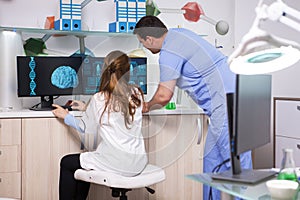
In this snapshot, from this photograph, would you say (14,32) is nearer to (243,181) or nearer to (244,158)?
(244,158)

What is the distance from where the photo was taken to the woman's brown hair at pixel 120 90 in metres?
2.80

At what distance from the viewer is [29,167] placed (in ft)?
9.93

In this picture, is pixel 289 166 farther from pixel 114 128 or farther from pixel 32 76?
pixel 32 76

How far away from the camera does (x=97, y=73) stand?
3.26m

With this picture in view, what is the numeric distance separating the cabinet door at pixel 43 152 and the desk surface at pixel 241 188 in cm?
160

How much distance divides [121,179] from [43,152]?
61cm

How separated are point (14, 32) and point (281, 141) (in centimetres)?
217

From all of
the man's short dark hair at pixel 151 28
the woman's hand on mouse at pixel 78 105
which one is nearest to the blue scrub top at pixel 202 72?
the man's short dark hair at pixel 151 28

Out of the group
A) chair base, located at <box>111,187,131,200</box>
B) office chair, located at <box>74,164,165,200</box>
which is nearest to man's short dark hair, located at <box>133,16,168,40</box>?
office chair, located at <box>74,164,165,200</box>

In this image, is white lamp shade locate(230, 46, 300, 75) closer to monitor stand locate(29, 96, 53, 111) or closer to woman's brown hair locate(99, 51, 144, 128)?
woman's brown hair locate(99, 51, 144, 128)

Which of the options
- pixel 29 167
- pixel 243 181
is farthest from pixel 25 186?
pixel 243 181

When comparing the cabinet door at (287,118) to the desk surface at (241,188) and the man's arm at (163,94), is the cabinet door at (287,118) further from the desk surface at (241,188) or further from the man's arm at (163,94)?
the desk surface at (241,188)

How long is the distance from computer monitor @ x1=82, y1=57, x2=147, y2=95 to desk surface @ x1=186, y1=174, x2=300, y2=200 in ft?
4.81

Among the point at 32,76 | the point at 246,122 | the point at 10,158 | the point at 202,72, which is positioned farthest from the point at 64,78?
the point at 246,122
